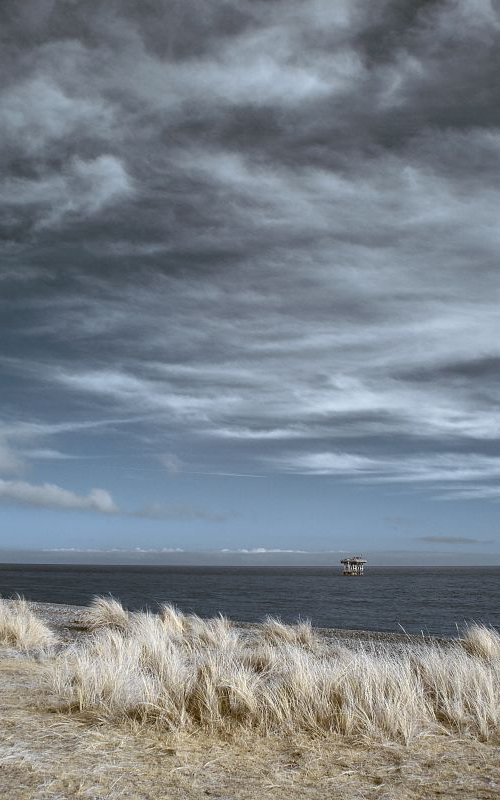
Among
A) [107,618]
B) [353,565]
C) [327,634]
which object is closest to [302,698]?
[107,618]

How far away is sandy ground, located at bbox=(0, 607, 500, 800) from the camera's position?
5.57 m

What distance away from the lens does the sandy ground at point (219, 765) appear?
18.3 ft

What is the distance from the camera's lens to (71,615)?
23.7 meters

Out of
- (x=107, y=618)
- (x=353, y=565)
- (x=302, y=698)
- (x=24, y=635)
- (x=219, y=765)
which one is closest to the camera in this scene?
(x=219, y=765)

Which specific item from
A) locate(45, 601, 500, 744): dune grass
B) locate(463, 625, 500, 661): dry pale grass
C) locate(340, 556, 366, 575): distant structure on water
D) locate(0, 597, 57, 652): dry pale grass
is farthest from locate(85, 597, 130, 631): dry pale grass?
locate(340, 556, 366, 575): distant structure on water

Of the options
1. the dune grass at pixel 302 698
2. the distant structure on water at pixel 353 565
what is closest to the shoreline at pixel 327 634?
the dune grass at pixel 302 698

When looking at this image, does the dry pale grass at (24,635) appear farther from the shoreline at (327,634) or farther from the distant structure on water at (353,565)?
the distant structure on water at (353,565)

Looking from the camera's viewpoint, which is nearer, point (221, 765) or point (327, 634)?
point (221, 765)

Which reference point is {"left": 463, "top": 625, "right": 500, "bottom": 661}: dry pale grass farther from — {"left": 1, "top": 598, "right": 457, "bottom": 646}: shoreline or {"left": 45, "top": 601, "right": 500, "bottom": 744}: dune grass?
{"left": 45, "top": 601, "right": 500, "bottom": 744}: dune grass

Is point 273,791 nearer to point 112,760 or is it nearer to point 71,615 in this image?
point 112,760

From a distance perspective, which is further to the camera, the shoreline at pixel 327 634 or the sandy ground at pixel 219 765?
the shoreline at pixel 327 634

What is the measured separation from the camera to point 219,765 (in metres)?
6.33

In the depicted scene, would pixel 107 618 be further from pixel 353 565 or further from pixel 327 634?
pixel 353 565

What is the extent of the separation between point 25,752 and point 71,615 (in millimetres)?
18273
